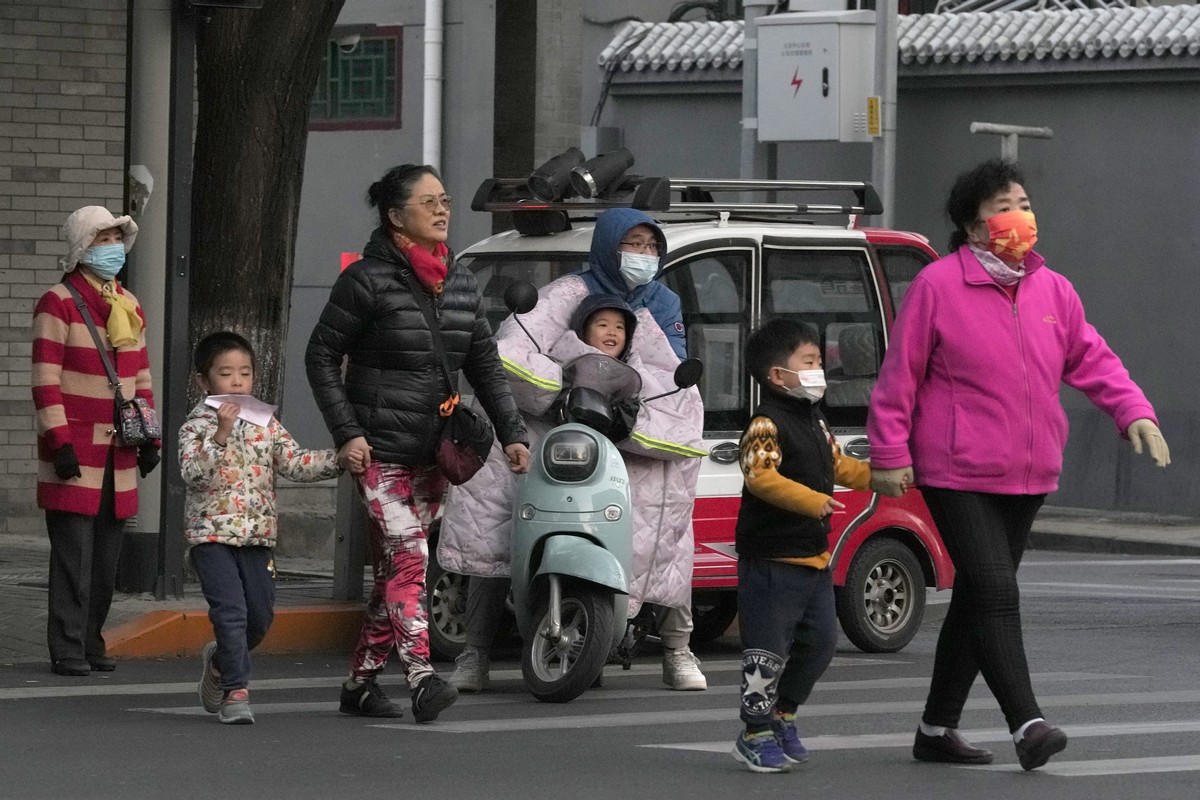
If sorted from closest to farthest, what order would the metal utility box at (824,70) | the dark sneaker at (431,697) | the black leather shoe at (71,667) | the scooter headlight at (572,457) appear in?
1. the dark sneaker at (431,697)
2. the scooter headlight at (572,457)
3. the black leather shoe at (71,667)
4. the metal utility box at (824,70)

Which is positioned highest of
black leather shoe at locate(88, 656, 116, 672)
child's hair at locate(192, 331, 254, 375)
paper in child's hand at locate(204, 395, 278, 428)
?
child's hair at locate(192, 331, 254, 375)

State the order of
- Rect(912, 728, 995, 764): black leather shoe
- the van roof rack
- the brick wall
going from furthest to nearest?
1. the brick wall
2. the van roof rack
3. Rect(912, 728, 995, 764): black leather shoe

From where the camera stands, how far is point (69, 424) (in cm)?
921

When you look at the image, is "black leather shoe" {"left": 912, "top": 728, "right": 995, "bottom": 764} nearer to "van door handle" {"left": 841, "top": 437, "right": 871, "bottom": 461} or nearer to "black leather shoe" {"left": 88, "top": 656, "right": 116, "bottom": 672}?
"van door handle" {"left": 841, "top": 437, "right": 871, "bottom": 461}

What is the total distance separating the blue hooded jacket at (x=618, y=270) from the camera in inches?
364

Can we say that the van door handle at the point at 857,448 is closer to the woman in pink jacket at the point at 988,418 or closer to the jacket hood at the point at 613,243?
the jacket hood at the point at 613,243

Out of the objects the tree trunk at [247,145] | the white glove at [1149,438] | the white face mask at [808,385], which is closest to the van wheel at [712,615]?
the tree trunk at [247,145]

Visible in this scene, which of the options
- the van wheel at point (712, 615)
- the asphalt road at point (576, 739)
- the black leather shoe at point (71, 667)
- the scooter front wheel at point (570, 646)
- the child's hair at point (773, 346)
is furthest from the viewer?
the van wheel at point (712, 615)

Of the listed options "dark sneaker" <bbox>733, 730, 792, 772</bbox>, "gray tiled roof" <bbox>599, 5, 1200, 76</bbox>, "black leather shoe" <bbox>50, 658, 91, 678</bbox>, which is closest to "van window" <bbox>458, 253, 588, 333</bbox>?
"black leather shoe" <bbox>50, 658, 91, 678</bbox>

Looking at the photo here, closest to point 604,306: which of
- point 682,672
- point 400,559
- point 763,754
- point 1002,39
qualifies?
point 682,672

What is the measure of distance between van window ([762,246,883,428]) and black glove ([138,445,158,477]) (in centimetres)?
277

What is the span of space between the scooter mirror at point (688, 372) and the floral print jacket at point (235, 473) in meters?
1.50

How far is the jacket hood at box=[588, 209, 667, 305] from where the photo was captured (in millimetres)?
9250

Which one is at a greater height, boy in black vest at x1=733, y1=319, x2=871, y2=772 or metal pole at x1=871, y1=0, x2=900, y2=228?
metal pole at x1=871, y1=0, x2=900, y2=228
